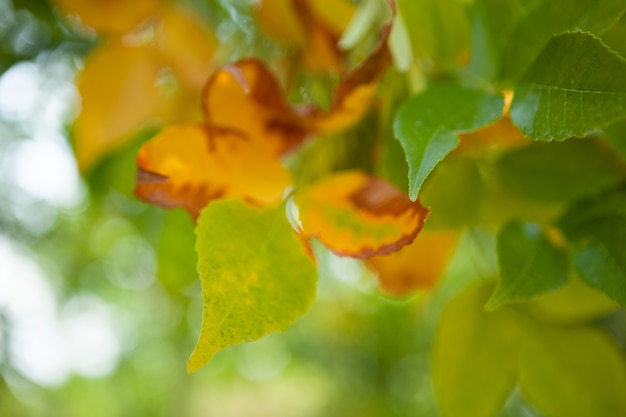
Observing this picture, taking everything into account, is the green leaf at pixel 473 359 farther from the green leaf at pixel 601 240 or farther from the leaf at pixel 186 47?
the leaf at pixel 186 47

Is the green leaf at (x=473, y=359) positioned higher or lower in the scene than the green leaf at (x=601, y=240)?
lower

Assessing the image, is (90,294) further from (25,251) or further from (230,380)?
(230,380)

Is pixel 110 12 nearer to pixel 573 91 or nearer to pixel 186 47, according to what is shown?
pixel 186 47

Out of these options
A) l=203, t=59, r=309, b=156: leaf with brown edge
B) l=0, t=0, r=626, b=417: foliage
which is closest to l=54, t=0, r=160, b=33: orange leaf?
l=0, t=0, r=626, b=417: foliage

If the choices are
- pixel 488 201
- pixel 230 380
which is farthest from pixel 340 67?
pixel 230 380

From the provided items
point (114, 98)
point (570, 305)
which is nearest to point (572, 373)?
point (570, 305)

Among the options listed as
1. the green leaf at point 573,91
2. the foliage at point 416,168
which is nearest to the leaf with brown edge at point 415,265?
Answer: the foliage at point 416,168

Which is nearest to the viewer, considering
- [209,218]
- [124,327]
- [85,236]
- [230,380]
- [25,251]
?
[209,218]
